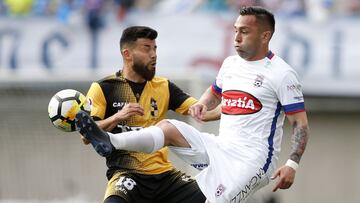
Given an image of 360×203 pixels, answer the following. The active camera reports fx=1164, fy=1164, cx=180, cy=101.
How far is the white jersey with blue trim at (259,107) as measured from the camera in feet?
32.4

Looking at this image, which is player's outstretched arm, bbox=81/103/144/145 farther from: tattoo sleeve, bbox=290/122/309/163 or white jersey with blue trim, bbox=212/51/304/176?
tattoo sleeve, bbox=290/122/309/163

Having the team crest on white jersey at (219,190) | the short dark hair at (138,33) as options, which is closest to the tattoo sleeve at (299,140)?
the team crest on white jersey at (219,190)

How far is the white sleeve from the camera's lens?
980 cm

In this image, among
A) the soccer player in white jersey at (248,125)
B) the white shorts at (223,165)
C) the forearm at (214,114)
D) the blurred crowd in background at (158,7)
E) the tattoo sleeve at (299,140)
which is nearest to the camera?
the tattoo sleeve at (299,140)

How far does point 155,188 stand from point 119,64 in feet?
39.2

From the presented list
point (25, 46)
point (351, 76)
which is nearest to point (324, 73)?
point (351, 76)

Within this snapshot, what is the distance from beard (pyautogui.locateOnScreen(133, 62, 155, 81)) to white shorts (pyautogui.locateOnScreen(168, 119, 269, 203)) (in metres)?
0.72

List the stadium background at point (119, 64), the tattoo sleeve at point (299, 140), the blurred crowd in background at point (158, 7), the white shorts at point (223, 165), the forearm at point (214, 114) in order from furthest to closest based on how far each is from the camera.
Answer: the blurred crowd in background at point (158, 7) → the stadium background at point (119, 64) → the forearm at point (214, 114) → the white shorts at point (223, 165) → the tattoo sleeve at point (299, 140)

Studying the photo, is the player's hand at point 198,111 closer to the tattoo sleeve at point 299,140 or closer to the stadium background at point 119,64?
the tattoo sleeve at point 299,140

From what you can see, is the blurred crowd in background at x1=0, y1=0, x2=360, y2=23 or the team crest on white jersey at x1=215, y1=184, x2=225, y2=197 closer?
the team crest on white jersey at x1=215, y1=184, x2=225, y2=197

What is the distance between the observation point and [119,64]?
882 inches

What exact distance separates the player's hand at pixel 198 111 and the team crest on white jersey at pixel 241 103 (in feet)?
0.72

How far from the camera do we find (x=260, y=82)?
32.7 ft

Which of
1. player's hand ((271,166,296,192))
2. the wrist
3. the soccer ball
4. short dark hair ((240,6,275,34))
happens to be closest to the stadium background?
the soccer ball
